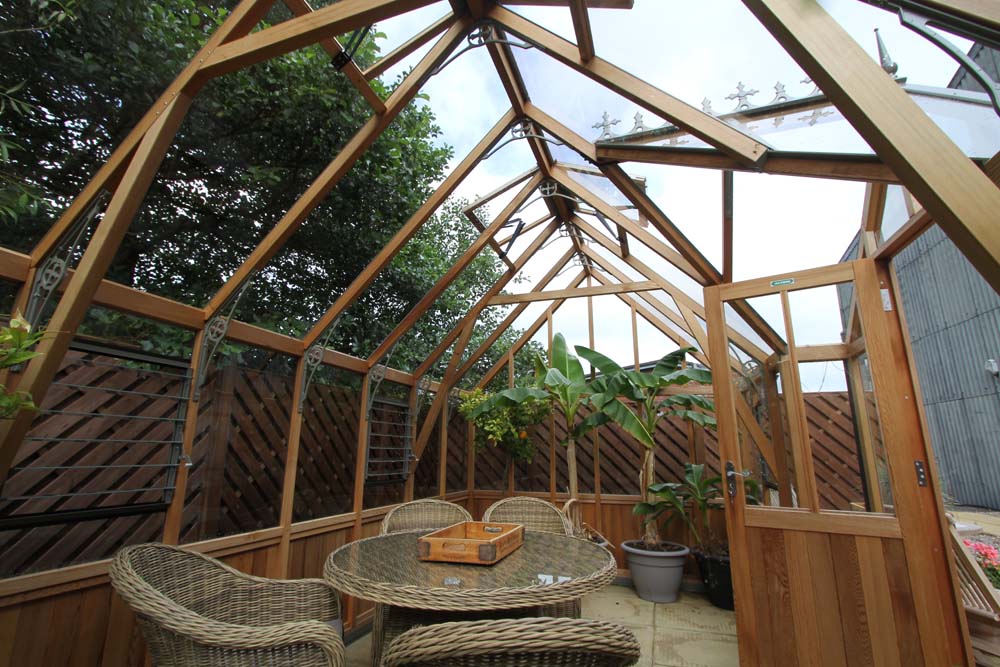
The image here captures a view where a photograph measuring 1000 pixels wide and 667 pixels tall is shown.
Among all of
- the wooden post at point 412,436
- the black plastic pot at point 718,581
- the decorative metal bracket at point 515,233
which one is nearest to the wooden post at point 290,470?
the wooden post at point 412,436

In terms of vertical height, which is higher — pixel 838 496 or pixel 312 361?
pixel 312 361

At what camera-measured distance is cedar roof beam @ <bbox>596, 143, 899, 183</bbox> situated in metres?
1.95

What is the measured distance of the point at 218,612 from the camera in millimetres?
1944

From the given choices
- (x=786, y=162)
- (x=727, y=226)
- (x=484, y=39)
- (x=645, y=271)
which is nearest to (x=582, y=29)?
(x=484, y=39)

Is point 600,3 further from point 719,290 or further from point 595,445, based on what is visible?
point 595,445

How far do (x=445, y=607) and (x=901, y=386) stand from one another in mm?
2313

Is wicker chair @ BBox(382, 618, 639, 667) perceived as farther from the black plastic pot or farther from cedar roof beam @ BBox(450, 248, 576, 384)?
cedar roof beam @ BBox(450, 248, 576, 384)

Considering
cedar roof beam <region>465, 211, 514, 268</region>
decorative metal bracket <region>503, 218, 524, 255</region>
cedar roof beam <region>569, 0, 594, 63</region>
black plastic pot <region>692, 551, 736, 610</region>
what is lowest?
black plastic pot <region>692, 551, 736, 610</region>

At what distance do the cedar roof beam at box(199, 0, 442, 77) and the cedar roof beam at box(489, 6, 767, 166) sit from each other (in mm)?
796

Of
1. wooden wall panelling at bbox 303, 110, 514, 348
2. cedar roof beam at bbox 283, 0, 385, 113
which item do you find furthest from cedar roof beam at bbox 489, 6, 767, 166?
wooden wall panelling at bbox 303, 110, 514, 348

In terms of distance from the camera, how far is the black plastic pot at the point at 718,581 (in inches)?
154

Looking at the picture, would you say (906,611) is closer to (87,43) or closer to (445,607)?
(445,607)

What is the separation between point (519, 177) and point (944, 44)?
284 centimetres

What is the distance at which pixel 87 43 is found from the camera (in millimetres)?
2580
